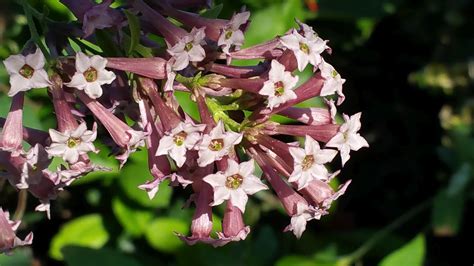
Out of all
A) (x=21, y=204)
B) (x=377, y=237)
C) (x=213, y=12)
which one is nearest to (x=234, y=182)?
(x=213, y=12)

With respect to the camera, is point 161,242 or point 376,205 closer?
point 161,242

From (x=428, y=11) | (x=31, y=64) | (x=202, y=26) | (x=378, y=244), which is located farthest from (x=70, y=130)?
(x=428, y=11)

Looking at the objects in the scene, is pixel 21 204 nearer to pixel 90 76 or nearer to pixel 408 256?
pixel 408 256

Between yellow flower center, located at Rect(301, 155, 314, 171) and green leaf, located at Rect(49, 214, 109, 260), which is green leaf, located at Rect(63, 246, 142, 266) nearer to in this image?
green leaf, located at Rect(49, 214, 109, 260)

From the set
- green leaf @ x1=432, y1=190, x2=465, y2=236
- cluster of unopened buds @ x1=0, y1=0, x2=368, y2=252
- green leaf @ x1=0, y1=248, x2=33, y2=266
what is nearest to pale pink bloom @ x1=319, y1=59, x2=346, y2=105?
cluster of unopened buds @ x1=0, y1=0, x2=368, y2=252

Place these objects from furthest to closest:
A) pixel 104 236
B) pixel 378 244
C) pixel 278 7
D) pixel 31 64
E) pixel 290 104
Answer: pixel 378 244, pixel 104 236, pixel 278 7, pixel 290 104, pixel 31 64

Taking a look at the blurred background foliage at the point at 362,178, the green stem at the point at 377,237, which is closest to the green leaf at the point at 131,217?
the blurred background foliage at the point at 362,178

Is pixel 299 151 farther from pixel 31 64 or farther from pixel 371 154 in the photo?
pixel 371 154
